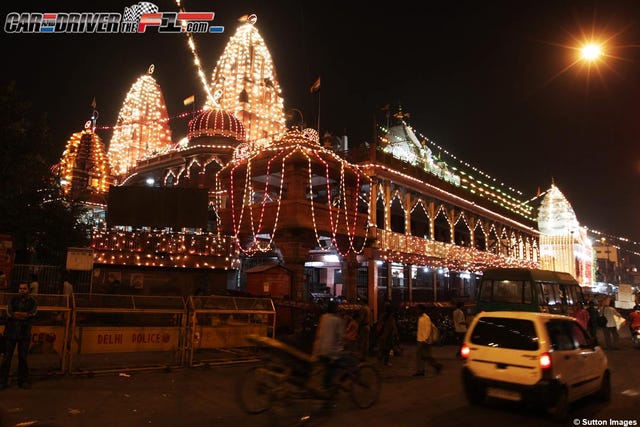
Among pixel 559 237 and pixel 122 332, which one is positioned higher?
pixel 559 237

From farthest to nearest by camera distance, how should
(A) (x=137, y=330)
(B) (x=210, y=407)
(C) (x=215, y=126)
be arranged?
(C) (x=215, y=126) → (A) (x=137, y=330) → (B) (x=210, y=407)

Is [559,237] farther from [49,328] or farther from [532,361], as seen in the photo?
[49,328]

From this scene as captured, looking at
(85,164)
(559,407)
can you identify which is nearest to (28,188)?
(559,407)

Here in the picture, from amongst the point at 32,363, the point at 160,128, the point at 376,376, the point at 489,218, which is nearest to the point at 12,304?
the point at 32,363

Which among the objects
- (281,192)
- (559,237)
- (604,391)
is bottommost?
(604,391)

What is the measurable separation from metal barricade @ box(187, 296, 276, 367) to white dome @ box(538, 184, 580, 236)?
47.3 m

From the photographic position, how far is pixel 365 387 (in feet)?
25.0

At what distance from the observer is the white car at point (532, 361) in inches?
271

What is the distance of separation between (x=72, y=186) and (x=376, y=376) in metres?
41.6

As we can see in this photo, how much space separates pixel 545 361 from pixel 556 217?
50.7m

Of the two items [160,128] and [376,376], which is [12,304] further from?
[160,128]

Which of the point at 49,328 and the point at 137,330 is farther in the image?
the point at 137,330

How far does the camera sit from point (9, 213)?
18.2 metres

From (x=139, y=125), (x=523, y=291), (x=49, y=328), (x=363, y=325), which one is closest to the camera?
(x=49, y=328)
